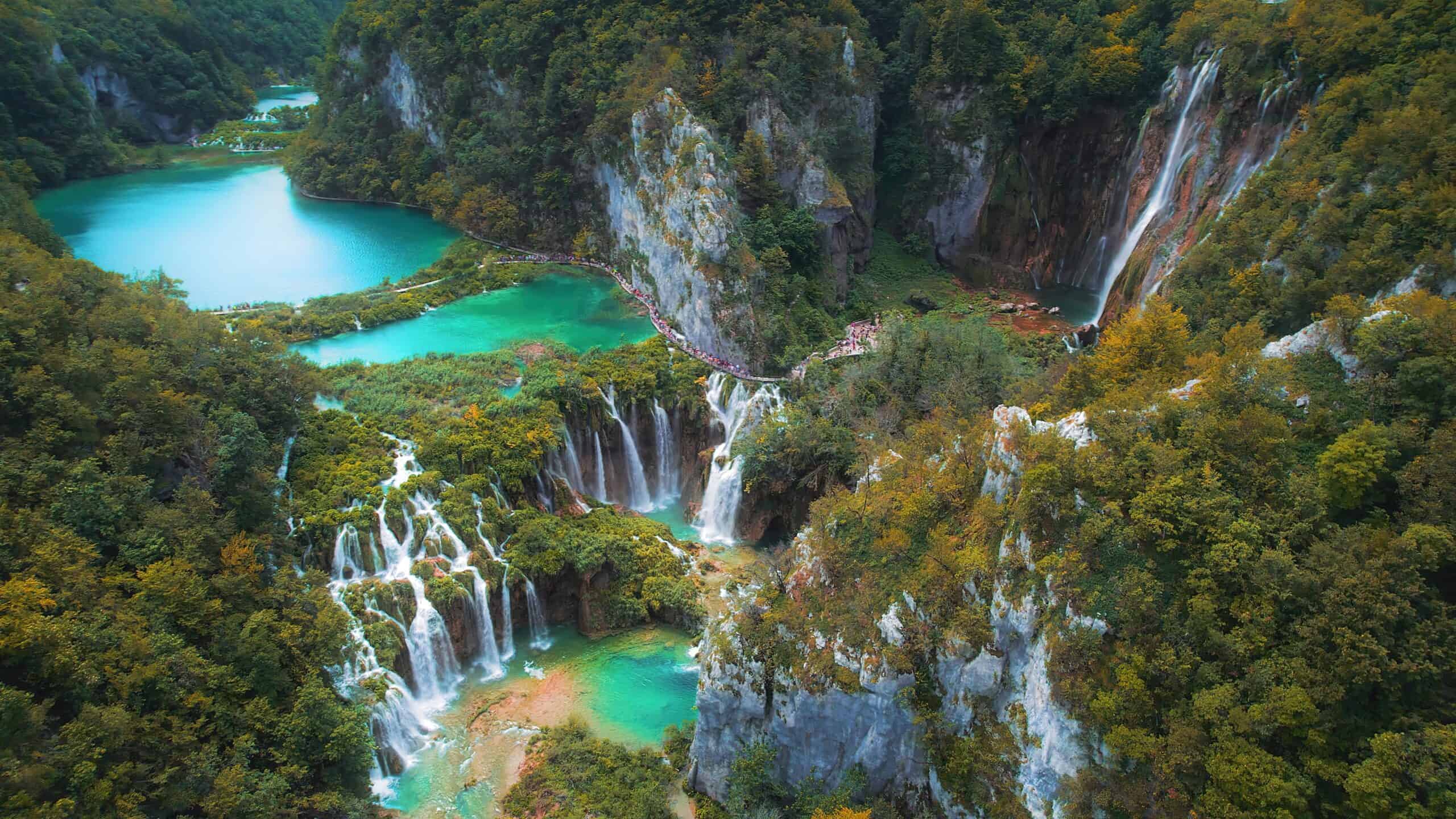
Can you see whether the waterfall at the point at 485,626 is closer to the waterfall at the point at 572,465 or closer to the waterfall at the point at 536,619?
the waterfall at the point at 536,619

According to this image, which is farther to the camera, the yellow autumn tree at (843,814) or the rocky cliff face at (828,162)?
Result: the rocky cliff face at (828,162)

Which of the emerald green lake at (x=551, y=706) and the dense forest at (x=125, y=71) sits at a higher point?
the dense forest at (x=125, y=71)

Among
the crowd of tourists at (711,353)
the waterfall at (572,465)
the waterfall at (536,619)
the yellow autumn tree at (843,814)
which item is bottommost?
the waterfall at (536,619)

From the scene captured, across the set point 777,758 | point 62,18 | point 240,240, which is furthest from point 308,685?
point 62,18

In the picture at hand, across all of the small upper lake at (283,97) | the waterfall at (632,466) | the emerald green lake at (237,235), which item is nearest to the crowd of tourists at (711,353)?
the waterfall at (632,466)

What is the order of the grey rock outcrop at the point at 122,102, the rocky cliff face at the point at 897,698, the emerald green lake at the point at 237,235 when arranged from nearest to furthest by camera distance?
the rocky cliff face at the point at 897,698 → the emerald green lake at the point at 237,235 → the grey rock outcrop at the point at 122,102

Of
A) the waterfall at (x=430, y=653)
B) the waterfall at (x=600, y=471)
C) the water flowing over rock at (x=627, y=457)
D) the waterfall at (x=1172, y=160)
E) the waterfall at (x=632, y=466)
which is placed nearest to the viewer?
the waterfall at (x=430, y=653)
